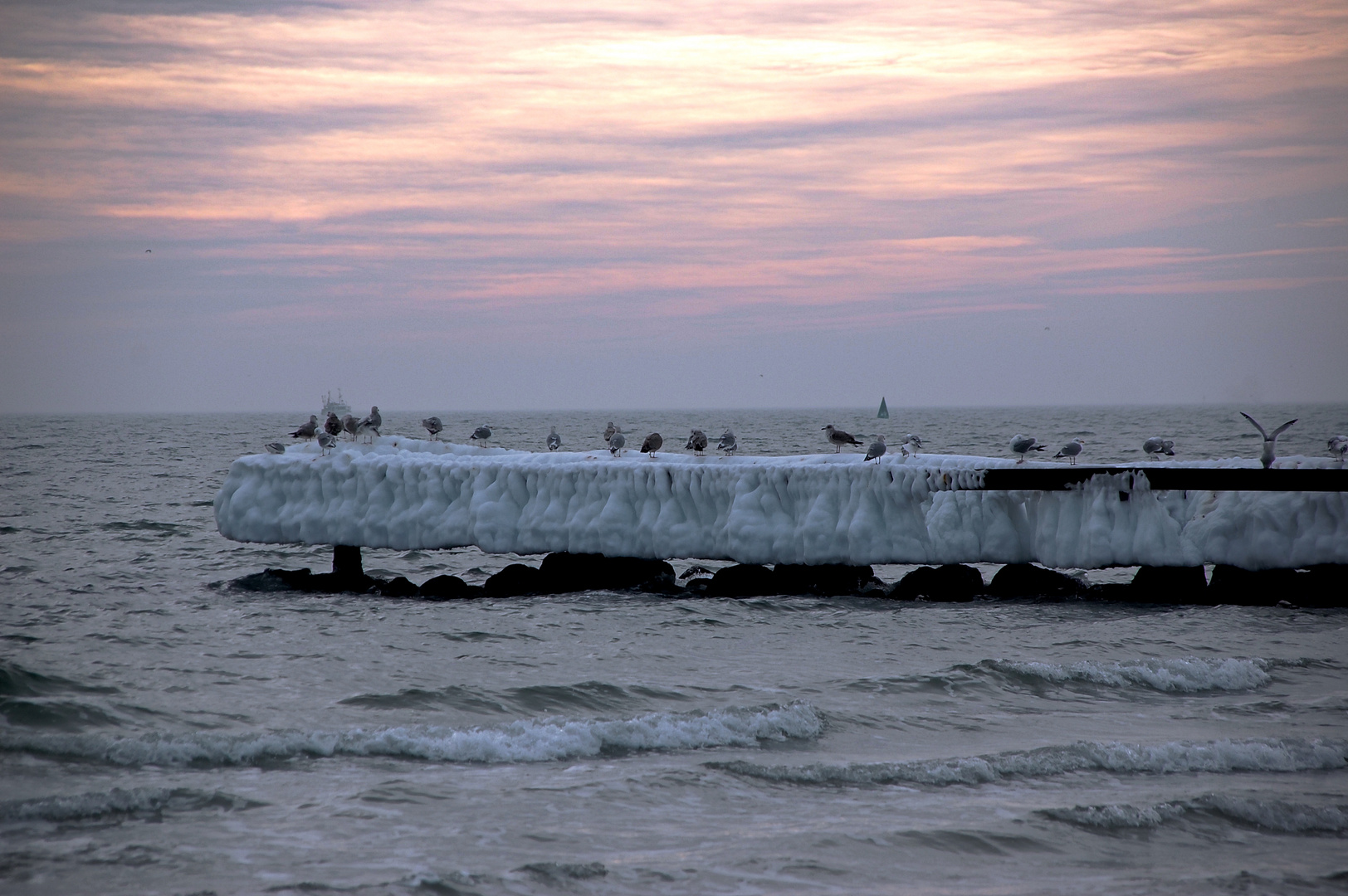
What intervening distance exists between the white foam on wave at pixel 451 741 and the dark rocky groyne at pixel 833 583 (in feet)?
23.0

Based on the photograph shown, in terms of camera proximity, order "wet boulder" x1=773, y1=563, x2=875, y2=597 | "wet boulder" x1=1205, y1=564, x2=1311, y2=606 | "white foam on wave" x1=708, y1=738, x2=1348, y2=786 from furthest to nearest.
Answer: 1. "wet boulder" x1=773, y1=563, x2=875, y2=597
2. "wet boulder" x1=1205, y1=564, x2=1311, y2=606
3. "white foam on wave" x1=708, y1=738, x2=1348, y2=786

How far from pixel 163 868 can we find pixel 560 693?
185 inches

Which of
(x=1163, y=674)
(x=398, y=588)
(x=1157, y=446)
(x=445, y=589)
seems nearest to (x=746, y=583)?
(x=445, y=589)

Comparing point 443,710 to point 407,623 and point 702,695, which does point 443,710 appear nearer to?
point 702,695

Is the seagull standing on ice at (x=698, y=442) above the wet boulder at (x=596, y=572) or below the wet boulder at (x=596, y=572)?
above

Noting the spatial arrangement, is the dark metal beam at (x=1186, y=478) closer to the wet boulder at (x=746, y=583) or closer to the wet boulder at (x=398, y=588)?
the wet boulder at (x=746, y=583)

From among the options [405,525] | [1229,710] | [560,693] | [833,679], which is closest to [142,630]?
[405,525]

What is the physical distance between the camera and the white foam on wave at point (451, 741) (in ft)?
29.0

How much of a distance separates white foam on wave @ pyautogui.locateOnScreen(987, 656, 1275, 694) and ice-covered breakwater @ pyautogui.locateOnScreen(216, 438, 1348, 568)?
3379mm

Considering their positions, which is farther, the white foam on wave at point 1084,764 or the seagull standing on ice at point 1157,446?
the seagull standing on ice at point 1157,446

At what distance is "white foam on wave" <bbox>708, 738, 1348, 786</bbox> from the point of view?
27.8 feet

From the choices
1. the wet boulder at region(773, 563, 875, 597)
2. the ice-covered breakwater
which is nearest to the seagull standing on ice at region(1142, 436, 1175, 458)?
the ice-covered breakwater

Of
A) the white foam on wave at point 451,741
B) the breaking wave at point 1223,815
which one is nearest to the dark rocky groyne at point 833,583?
the white foam on wave at point 451,741

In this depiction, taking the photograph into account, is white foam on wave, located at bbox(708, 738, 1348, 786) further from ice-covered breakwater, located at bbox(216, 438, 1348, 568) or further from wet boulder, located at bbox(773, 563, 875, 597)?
wet boulder, located at bbox(773, 563, 875, 597)
